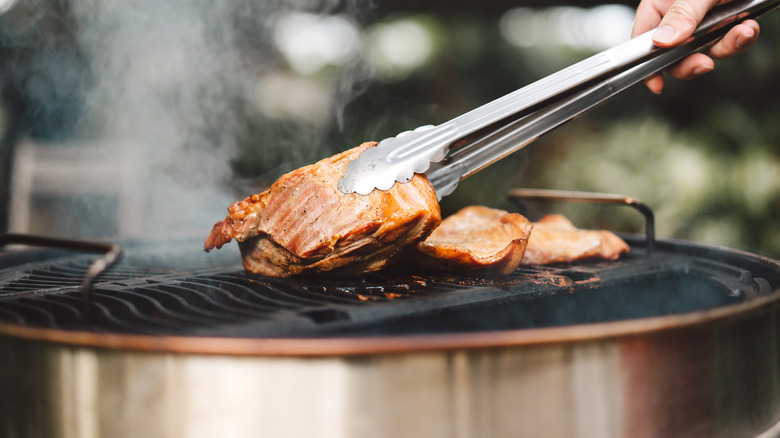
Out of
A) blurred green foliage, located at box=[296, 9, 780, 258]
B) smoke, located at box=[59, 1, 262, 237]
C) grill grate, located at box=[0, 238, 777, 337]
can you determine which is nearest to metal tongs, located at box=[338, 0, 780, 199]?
grill grate, located at box=[0, 238, 777, 337]

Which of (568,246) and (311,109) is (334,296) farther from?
(311,109)

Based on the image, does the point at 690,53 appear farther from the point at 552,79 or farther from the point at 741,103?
the point at 741,103

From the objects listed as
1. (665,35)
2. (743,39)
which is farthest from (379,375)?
(743,39)

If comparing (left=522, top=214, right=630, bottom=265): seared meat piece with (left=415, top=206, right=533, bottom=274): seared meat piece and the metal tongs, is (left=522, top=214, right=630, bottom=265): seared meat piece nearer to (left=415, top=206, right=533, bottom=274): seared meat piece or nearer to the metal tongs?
(left=415, top=206, right=533, bottom=274): seared meat piece

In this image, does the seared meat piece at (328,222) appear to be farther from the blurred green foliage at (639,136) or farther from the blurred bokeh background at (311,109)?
the blurred green foliage at (639,136)

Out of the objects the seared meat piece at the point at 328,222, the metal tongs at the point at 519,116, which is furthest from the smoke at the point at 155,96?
the metal tongs at the point at 519,116
